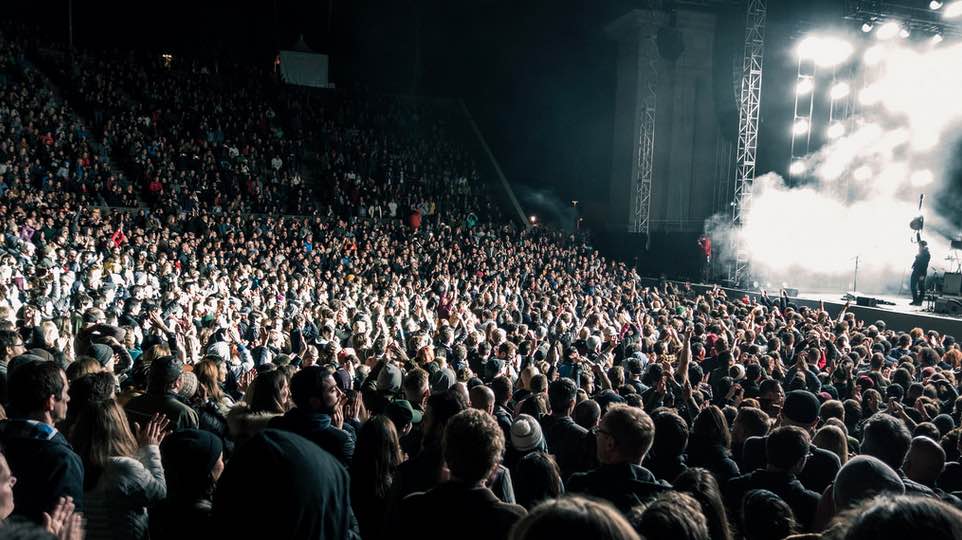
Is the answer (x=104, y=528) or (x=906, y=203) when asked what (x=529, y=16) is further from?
(x=104, y=528)

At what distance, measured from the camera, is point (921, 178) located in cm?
2350

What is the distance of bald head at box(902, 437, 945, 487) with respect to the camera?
3.70 m

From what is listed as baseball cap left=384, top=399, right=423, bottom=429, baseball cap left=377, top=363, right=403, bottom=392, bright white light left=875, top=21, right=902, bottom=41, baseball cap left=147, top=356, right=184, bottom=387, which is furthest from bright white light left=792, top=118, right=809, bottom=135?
baseball cap left=147, top=356, right=184, bottom=387

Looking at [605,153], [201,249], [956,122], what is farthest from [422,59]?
[956,122]

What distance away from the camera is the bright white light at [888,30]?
21.7 metres

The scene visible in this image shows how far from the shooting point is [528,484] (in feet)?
10.8

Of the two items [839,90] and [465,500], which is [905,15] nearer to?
[839,90]

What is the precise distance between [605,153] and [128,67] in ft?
56.4

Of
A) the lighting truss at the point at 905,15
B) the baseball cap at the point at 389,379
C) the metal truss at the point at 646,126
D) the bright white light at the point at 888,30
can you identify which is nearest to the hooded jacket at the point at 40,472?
the baseball cap at the point at 389,379

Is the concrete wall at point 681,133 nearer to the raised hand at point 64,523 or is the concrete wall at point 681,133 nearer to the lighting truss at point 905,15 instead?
the lighting truss at point 905,15

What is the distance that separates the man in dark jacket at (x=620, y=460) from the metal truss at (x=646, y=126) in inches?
842

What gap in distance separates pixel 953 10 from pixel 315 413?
2432 centimetres

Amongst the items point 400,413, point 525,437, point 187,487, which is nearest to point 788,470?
point 525,437

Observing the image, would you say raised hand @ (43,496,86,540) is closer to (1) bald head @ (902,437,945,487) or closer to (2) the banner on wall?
(1) bald head @ (902,437,945,487)
